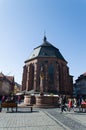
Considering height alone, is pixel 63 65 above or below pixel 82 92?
above

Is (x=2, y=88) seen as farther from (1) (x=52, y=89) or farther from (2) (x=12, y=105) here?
(2) (x=12, y=105)

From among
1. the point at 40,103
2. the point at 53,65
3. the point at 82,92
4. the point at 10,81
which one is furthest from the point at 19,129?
the point at 10,81

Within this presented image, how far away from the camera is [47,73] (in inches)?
2397

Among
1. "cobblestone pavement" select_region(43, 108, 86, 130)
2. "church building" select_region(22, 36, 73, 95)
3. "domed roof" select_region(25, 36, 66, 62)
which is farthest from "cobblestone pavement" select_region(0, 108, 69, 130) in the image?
"domed roof" select_region(25, 36, 66, 62)

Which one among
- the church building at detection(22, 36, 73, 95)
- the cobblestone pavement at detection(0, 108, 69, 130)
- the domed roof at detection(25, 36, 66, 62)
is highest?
the domed roof at detection(25, 36, 66, 62)

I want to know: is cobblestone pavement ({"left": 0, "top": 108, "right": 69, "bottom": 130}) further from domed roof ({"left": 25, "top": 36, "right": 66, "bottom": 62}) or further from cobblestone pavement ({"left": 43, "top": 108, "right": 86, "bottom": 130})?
domed roof ({"left": 25, "top": 36, "right": 66, "bottom": 62})

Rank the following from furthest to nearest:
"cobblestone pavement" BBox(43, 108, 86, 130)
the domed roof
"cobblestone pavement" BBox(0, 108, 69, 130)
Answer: the domed roof → "cobblestone pavement" BBox(43, 108, 86, 130) → "cobblestone pavement" BBox(0, 108, 69, 130)

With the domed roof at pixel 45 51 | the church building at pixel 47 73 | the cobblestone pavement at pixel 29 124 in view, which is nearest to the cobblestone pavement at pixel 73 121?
the cobblestone pavement at pixel 29 124

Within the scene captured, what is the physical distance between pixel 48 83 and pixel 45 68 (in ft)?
15.2

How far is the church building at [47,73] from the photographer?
198 ft

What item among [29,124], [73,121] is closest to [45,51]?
[73,121]

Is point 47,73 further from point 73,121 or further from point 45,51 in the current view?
point 73,121

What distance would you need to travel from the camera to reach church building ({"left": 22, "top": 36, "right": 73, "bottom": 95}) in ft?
198

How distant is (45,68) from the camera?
6191 centimetres
